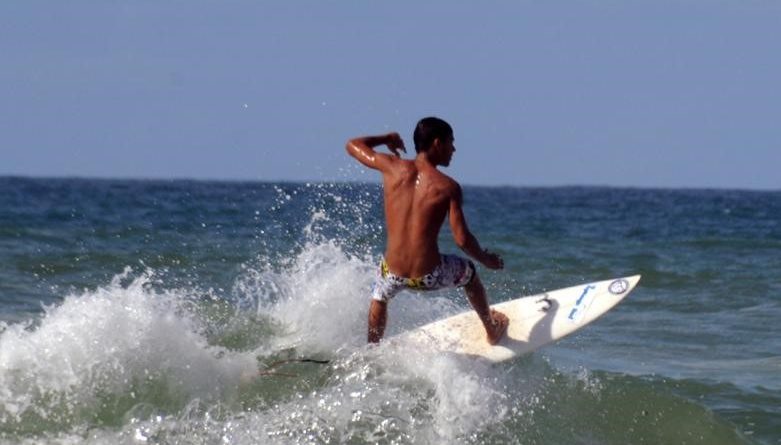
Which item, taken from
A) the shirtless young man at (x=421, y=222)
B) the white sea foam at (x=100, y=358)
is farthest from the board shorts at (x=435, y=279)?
the white sea foam at (x=100, y=358)

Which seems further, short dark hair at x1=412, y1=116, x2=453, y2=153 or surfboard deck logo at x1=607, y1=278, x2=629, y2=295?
surfboard deck logo at x1=607, y1=278, x2=629, y2=295

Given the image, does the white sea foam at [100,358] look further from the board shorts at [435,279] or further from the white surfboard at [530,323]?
the white surfboard at [530,323]

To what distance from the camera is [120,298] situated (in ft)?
26.1

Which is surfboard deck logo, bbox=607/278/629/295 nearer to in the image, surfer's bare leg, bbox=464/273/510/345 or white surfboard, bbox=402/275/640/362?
white surfboard, bbox=402/275/640/362

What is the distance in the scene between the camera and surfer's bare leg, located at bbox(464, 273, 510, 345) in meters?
8.00

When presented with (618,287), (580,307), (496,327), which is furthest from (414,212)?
(618,287)

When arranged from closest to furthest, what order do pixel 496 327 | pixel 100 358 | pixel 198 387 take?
pixel 100 358 → pixel 198 387 → pixel 496 327

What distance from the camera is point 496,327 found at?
8.24 m

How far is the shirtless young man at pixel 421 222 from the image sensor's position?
301 inches

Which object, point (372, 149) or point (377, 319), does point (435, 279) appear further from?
point (372, 149)

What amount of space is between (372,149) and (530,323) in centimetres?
147

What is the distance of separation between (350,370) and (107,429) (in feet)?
4.83

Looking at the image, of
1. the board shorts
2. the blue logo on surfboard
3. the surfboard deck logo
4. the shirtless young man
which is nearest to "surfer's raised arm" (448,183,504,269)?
the shirtless young man

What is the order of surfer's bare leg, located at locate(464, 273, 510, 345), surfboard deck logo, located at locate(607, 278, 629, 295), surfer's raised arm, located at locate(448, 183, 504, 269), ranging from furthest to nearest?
surfboard deck logo, located at locate(607, 278, 629, 295), surfer's bare leg, located at locate(464, 273, 510, 345), surfer's raised arm, located at locate(448, 183, 504, 269)
